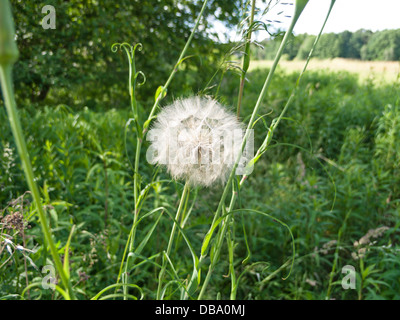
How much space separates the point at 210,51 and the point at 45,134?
8.89 feet

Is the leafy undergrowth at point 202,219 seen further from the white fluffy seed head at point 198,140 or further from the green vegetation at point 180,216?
the white fluffy seed head at point 198,140

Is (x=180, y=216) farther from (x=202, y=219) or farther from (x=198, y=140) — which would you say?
(x=198, y=140)

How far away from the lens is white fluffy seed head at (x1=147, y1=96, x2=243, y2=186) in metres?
0.65

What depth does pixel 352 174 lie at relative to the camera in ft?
8.06

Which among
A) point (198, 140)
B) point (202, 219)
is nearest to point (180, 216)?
point (202, 219)

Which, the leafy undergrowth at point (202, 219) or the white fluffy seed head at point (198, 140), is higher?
the white fluffy seed head at point (198, 140)

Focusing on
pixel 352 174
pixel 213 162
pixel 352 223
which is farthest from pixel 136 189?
pixel 352 174

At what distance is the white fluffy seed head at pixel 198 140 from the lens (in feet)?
2.13

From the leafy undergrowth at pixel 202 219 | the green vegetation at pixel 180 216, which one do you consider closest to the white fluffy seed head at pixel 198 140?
the green vegetation at pixel 180 216

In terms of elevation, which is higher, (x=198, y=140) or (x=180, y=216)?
(x=198, y=140)

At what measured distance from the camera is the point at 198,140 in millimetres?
668

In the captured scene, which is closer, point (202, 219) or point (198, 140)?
point (198, 140)
